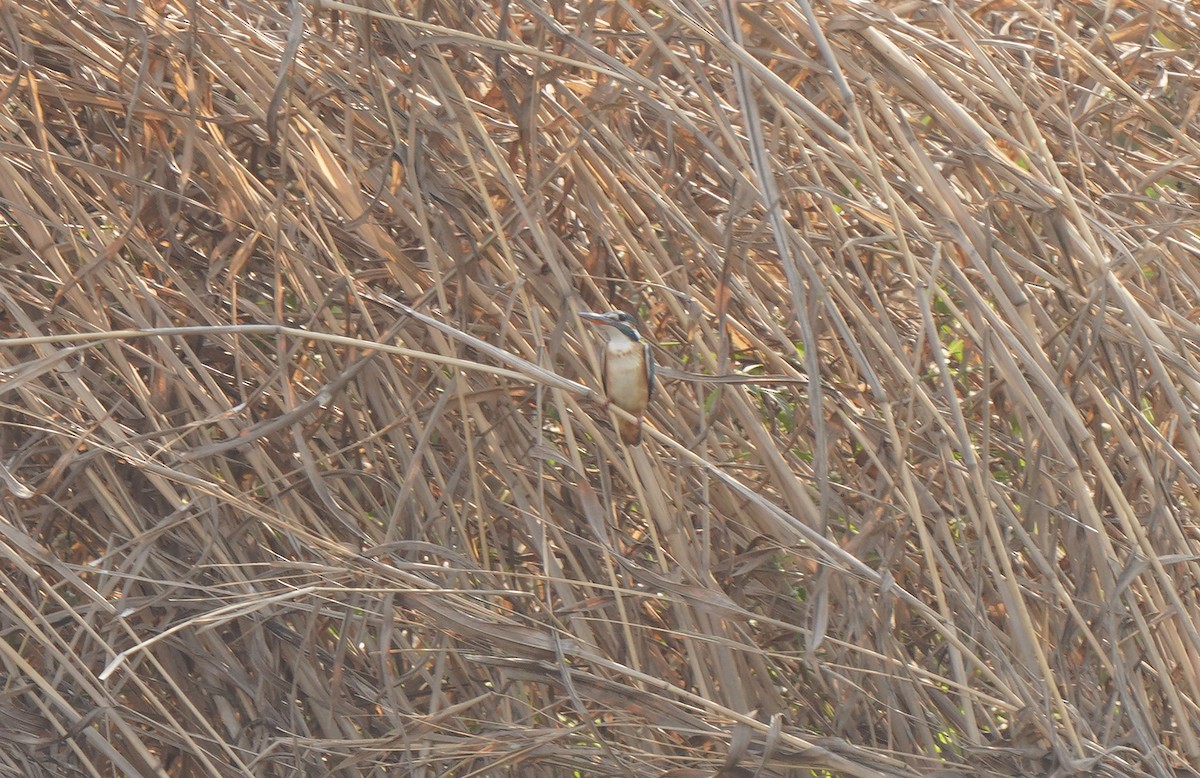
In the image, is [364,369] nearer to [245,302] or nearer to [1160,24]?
[245,302]

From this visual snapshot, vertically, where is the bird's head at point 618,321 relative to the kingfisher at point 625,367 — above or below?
above

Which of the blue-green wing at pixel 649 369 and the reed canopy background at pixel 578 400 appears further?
the blue-green wing at pixel 649 369

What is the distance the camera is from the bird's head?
1949 millimetres

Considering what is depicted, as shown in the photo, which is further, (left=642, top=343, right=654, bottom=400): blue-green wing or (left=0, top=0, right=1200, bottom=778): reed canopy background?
(left=642, top=343, right=654, bottom=400): blue-green wing

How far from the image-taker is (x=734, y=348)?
237 centimetres

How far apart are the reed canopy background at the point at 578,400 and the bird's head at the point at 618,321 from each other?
0.04m

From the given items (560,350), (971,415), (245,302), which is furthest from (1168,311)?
(245,302)

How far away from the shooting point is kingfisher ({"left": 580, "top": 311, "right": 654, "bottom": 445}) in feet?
6.23

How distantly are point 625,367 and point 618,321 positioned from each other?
81 mm

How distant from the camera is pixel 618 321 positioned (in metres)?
1.99

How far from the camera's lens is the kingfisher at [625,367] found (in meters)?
1.90

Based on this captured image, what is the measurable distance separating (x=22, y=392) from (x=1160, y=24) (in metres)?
2.14

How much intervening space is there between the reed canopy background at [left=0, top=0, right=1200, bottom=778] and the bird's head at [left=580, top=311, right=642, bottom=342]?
0.04 m

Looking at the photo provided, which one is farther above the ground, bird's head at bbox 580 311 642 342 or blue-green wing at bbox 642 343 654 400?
bird's head at bbox 580 311 642 342
